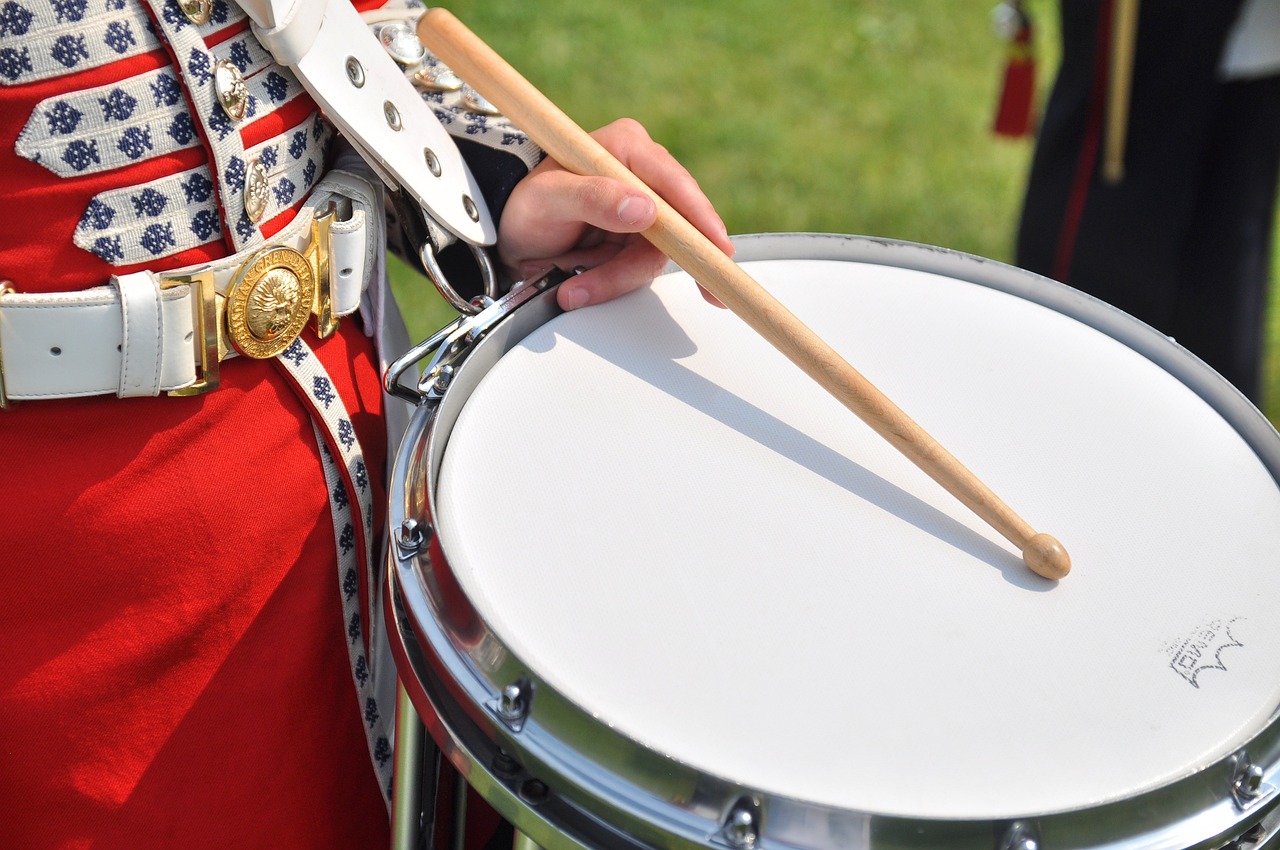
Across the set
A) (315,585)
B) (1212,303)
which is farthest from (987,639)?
(1212,303)

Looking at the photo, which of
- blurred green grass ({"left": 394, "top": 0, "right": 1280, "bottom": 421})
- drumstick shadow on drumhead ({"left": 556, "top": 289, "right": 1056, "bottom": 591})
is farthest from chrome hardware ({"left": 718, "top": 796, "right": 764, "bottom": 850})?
blurred green grass ({"left": 394, "top": 0, "right": 1280, "bottom": 421})

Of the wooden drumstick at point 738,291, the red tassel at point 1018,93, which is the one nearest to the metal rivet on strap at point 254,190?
the wooden drumstick at point 738,291

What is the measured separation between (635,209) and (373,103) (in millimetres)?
220

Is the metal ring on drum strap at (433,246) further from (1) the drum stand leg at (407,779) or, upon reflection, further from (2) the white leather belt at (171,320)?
(1) the drum stand leg at (407,779)

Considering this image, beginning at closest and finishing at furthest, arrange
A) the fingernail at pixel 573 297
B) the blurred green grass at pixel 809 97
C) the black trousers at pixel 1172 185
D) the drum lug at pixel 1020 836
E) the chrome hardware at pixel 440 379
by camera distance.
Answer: the drum lug at pixel 1020 836
the chrome hardware at pixel 440 379
the fingernail at pixel 573 297
the black trousers at pixel 1172 185
the blurred green grass at pixel 809 97

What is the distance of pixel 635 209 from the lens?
0.97 meters

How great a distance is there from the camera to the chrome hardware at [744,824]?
26.7 inches

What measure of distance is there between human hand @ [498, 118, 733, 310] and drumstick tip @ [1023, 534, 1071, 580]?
1.18 feet

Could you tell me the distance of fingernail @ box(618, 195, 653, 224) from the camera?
3.19 ft

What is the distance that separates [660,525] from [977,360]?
352mm

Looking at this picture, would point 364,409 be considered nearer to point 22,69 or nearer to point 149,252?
point 149,252

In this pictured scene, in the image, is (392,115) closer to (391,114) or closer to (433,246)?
(391,114)

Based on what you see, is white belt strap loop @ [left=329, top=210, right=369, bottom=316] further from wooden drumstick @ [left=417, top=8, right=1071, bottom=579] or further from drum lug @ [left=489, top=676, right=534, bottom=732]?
drum lug @ [left=489, top=676, right=534, bottom=732]

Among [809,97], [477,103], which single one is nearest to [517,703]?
[477,103]
